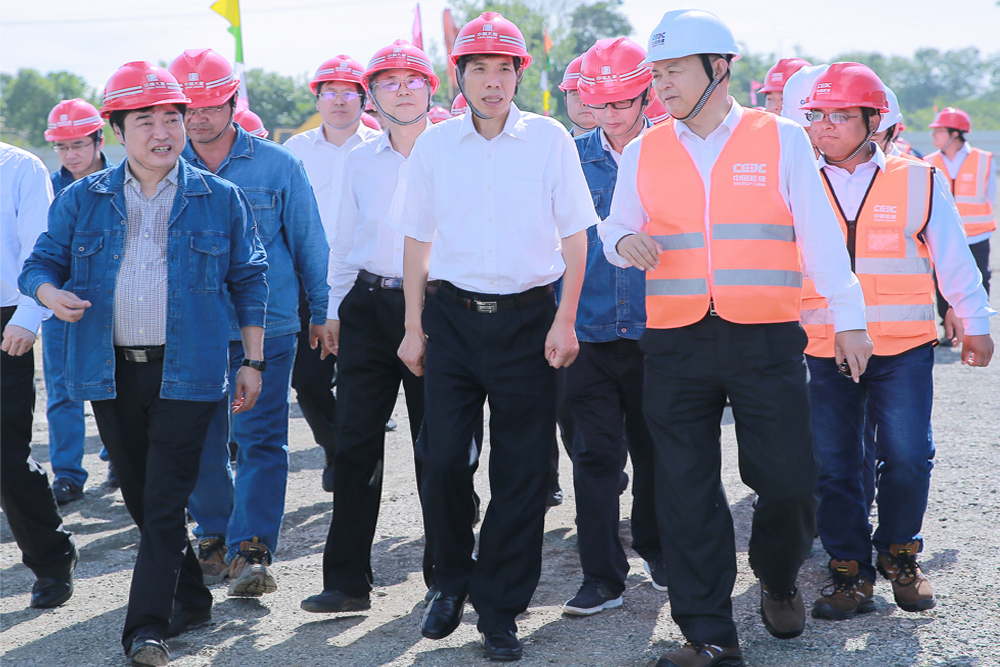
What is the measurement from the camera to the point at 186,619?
424 centimetres

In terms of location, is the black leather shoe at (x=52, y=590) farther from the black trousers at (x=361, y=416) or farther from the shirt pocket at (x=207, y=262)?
the shirt pocket at (x=207, y=262)

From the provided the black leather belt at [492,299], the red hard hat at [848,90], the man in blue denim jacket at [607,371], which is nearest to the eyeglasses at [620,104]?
the man in blue denim jacket at [607,371]

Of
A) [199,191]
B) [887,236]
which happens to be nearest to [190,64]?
[199,191]

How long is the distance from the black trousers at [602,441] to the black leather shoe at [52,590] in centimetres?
245

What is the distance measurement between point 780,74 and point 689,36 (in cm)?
363

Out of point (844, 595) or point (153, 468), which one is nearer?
point (153, 468)

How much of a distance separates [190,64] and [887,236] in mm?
3372

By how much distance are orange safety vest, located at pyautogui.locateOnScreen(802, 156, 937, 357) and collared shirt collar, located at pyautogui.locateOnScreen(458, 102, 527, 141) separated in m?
1.50

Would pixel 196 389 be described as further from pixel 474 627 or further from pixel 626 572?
pixel 626 572

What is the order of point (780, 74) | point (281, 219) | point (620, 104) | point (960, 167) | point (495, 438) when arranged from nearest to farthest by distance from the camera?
point (495, 438) → point (620, 104) → point (281, 219) → point (780, 74) → point (960, 167)

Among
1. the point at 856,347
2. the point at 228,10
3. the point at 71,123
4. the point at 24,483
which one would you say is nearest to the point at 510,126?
the point at 856,347

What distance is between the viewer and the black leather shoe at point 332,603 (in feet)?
14.3

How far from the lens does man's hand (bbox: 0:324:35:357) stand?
14.4 feet

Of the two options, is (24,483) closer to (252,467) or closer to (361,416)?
(252,467)
